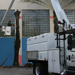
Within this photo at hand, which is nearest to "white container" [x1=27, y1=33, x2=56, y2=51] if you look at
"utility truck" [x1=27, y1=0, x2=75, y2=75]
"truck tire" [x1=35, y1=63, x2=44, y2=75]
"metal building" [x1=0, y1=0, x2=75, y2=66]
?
"utility truck" [x1=27, y1=0, x2=75, y2=75]

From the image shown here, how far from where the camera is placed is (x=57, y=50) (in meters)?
9.17

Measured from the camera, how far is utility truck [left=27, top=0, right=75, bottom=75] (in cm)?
844

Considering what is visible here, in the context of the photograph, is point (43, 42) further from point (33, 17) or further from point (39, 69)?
point (33, 17)

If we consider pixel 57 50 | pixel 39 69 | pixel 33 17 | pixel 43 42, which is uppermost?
pixel 33 17

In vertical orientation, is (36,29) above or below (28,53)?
above

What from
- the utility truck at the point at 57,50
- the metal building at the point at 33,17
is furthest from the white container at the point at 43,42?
the metal building at the point at 33,17

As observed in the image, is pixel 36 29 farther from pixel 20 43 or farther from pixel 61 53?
pixel 61 53

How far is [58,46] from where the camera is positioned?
30.1ft

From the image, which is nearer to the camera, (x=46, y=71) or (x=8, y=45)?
(x=46, y=71)

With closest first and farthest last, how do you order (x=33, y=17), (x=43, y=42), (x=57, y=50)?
(x=57, y=50)
(x=43, y=42)
(x=33, y=17)

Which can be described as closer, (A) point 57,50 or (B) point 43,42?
(A) point 57,50

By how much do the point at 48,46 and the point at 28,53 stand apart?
3066 mm

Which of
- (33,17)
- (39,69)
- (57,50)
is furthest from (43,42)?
(33,17)

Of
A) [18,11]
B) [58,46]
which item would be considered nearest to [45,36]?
[58,46]
